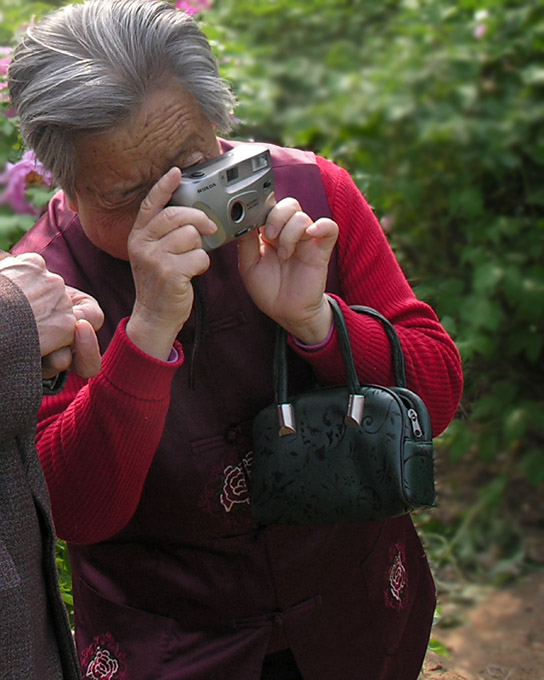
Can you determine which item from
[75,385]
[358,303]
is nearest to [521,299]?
[358,303]

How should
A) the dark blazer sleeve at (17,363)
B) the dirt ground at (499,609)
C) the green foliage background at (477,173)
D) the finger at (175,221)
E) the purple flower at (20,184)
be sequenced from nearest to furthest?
the dark blazer sleeve at (17,363), the finger at (175,221), the purple flower at (20,184), the dirt ground at (499,609), the green foliage background at (477,173)

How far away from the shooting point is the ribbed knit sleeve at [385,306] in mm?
1661

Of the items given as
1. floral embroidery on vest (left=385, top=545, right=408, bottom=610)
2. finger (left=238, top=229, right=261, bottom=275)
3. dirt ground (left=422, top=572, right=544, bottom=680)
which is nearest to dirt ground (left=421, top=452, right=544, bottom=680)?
dirt ground (left=422, top=572, right=544, bottom=680)

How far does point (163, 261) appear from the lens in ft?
4.83

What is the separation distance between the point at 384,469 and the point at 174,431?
12.8 inches

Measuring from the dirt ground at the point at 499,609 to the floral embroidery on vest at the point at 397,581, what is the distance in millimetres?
1126

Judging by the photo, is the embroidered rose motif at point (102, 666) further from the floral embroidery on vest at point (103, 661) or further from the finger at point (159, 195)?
the finger at point (159, 195)

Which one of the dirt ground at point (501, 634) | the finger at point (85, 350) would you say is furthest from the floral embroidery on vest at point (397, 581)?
the dirt ground at point (501, 634)

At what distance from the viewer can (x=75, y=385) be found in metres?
1.66

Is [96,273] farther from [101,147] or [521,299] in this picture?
[521,299]

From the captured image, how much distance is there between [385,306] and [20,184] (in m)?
1.01

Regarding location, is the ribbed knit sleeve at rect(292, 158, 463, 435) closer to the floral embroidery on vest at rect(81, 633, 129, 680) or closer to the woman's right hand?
the woman's right hand

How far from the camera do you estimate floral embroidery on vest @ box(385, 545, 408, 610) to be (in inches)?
71.0

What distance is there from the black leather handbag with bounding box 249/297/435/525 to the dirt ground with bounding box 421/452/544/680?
147 centimetres
